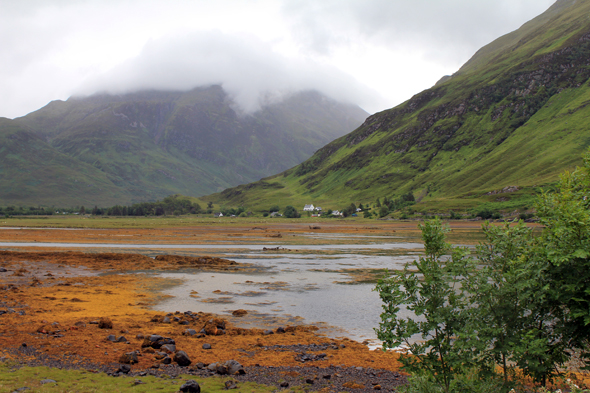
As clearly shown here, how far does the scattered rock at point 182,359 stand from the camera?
16.2m

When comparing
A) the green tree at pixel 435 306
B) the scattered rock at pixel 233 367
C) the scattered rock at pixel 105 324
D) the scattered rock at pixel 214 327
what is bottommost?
the scattered rock at pixel 214 327

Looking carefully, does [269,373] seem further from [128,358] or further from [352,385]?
[128,358]

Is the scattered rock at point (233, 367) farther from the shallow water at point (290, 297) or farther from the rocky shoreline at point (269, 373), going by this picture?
the shallow water at point (290, 297)

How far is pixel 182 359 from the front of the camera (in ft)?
53.3

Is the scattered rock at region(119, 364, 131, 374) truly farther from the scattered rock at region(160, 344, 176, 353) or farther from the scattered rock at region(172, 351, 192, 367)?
the scattered rock at region(160, 344, 176, 353)

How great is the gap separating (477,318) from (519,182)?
613 feet

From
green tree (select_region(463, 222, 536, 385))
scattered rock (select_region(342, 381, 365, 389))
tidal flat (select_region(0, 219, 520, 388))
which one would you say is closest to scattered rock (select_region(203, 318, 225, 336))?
tidal flat (select_region(0, 219, 520, 388))

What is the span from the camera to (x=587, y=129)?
7416 inches

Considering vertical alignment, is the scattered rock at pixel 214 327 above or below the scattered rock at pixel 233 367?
below

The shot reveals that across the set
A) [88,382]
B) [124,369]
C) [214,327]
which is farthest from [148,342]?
[88,382]

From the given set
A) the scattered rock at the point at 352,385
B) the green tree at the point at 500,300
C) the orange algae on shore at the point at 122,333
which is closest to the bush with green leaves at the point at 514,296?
the green tree at the point at 500,300

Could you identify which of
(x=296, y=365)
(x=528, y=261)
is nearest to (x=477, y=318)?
(x=528, y=261)

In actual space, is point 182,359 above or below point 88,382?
below

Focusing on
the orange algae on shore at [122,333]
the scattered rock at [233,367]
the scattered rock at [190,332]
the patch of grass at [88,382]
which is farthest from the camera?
the scattered rock at [190,332]
